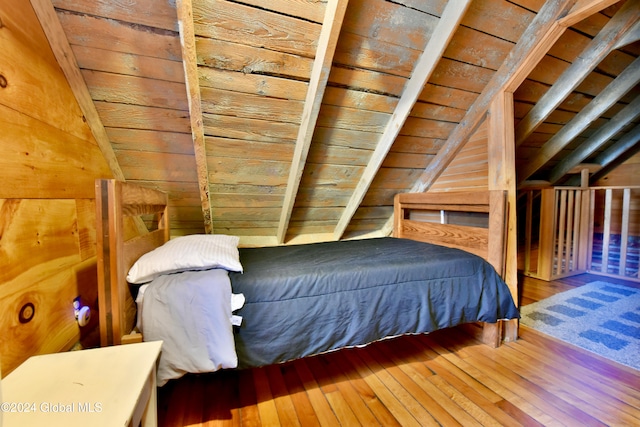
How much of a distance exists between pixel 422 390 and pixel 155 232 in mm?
1685

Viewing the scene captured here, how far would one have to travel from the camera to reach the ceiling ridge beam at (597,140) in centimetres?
276

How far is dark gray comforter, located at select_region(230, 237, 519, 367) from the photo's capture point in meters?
1.20

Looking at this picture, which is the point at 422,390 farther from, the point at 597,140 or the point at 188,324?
the point at 597,140

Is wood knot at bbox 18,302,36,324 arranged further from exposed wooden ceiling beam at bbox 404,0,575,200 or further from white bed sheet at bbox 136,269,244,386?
exposed wooden ceiling beam at bbox 404,0,575,200

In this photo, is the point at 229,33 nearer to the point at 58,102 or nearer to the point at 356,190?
the point at 58,102

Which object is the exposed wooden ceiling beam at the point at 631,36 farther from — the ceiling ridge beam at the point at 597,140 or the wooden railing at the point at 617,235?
the wooden railing at the point at 617,235

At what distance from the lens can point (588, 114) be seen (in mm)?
2541

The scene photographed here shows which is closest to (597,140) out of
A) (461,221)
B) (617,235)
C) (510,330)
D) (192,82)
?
(617,235)

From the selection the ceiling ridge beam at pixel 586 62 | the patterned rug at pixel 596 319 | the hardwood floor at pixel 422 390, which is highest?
the ceiling ridge beam at pixel 586 62

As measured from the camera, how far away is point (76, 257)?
4.47 ft

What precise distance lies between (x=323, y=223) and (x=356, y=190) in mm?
529

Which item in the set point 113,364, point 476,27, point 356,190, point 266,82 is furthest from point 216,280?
point 476,27

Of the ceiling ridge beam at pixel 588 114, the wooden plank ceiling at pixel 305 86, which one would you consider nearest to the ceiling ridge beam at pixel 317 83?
the wooden plank ceiling at pixel 305 86

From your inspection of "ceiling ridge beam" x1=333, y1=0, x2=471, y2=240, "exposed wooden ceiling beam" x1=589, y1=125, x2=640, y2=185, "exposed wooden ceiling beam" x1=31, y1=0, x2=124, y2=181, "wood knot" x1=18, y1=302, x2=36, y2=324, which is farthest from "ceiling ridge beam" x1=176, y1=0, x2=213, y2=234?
"exposed wooden ceiling beam" x1=589, y1=125, x2=640, y2=185
